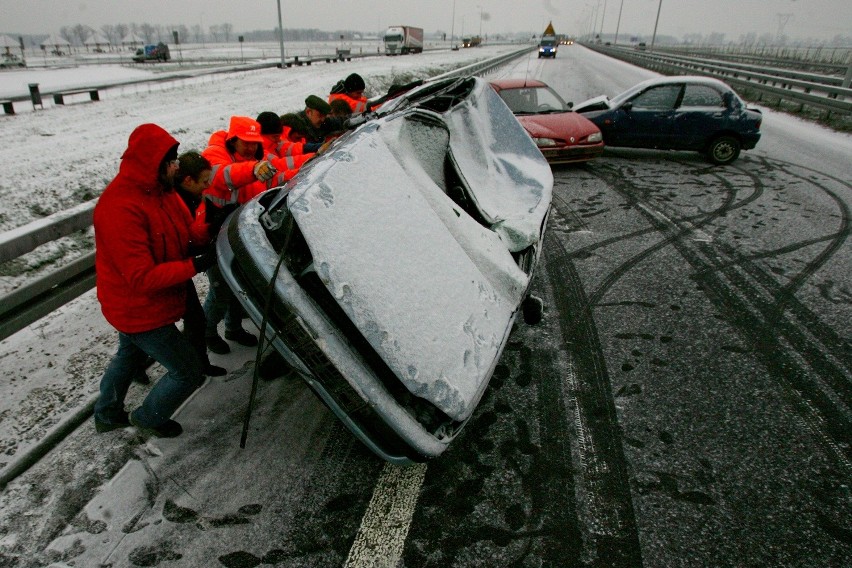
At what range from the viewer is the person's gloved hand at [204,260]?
8.11 ft

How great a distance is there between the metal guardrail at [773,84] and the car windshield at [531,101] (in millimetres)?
8074

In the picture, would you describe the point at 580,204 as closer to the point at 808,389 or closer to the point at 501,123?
the point at 501,123

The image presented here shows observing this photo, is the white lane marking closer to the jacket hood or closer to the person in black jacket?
the person in black jacket

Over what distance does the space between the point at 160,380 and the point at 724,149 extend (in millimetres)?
9276

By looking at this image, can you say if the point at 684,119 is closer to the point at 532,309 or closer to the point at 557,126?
the point at 557,126

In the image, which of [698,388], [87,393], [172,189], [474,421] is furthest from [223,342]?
[698,388]

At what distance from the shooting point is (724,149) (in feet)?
28.1

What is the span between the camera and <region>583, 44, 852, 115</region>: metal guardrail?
41.7ft

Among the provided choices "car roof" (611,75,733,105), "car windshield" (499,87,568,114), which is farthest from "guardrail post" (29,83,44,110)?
"car roof" (611,75,733,105)

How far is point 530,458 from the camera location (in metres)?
2.57

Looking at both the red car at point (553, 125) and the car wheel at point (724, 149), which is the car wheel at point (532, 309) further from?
the car wheel at point (724, 149)

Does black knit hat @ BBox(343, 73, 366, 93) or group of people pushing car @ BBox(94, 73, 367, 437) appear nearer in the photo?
group of people pushing car @ BBox(94, 73, 367, 437)

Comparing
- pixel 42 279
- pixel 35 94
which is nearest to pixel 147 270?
pixel 42 279

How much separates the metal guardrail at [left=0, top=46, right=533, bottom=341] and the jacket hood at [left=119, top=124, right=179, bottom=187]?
4.37 feet
